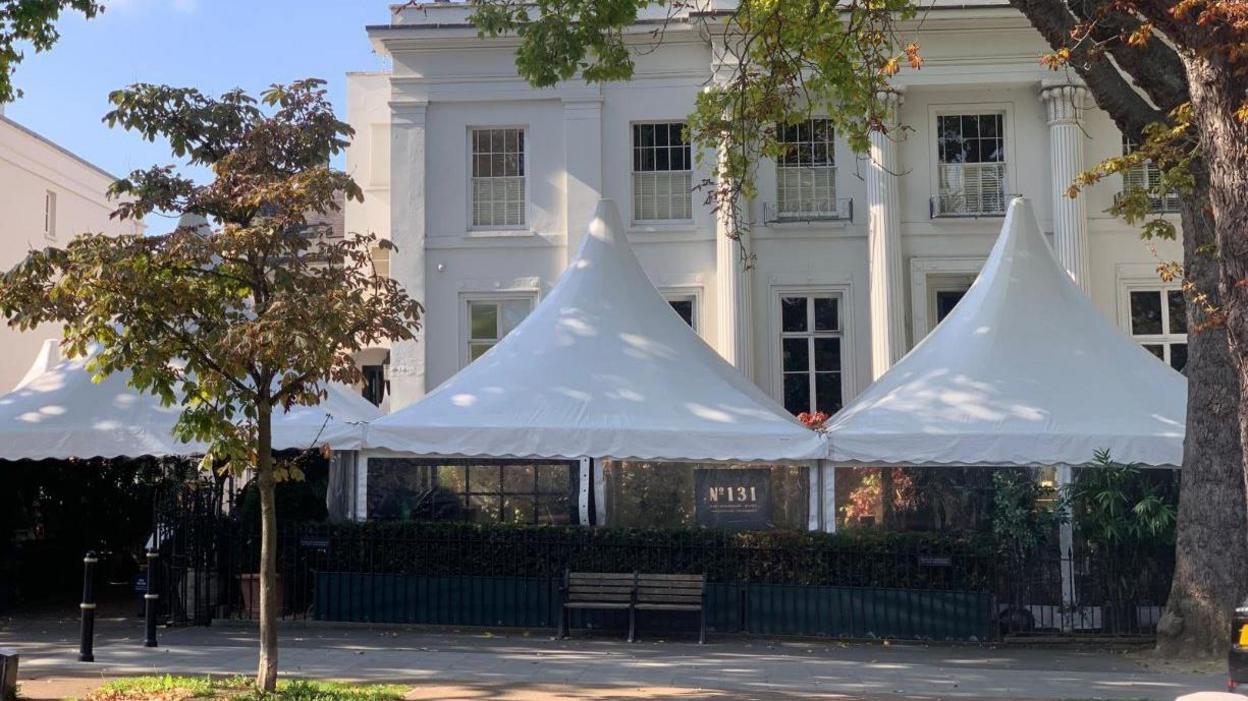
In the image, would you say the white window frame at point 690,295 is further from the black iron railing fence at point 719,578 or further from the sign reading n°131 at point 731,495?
the black iron railing fence at point 719,578

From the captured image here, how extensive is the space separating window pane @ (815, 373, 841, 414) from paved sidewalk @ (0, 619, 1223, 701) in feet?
A: 28.3

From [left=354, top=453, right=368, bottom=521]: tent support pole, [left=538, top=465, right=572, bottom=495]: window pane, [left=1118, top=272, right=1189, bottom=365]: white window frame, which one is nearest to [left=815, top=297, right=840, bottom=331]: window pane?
[left=1118, top=272, right=1189, bottom=365]: white window frame

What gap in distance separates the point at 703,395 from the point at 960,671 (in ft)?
15.3

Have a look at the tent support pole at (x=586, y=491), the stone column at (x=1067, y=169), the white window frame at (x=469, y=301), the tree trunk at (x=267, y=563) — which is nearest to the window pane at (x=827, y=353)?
the stone column at (x=1067, y=169)

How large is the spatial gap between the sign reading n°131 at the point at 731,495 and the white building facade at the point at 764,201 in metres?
6.14

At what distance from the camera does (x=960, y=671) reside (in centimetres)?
1222

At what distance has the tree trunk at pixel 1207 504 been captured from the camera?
1241 cm

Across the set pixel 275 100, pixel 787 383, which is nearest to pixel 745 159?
pixel 275 100

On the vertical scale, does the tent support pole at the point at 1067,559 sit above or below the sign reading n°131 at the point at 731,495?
below

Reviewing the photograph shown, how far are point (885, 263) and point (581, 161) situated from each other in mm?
5735

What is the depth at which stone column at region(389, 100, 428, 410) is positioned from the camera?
74.2 ft

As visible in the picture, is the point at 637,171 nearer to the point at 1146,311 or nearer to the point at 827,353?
the point at 827,353

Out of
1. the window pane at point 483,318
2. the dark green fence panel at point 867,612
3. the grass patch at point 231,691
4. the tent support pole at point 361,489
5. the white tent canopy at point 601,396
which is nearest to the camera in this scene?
the grass patch at point 231,691

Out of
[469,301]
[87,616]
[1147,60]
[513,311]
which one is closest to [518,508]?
[87,616]
